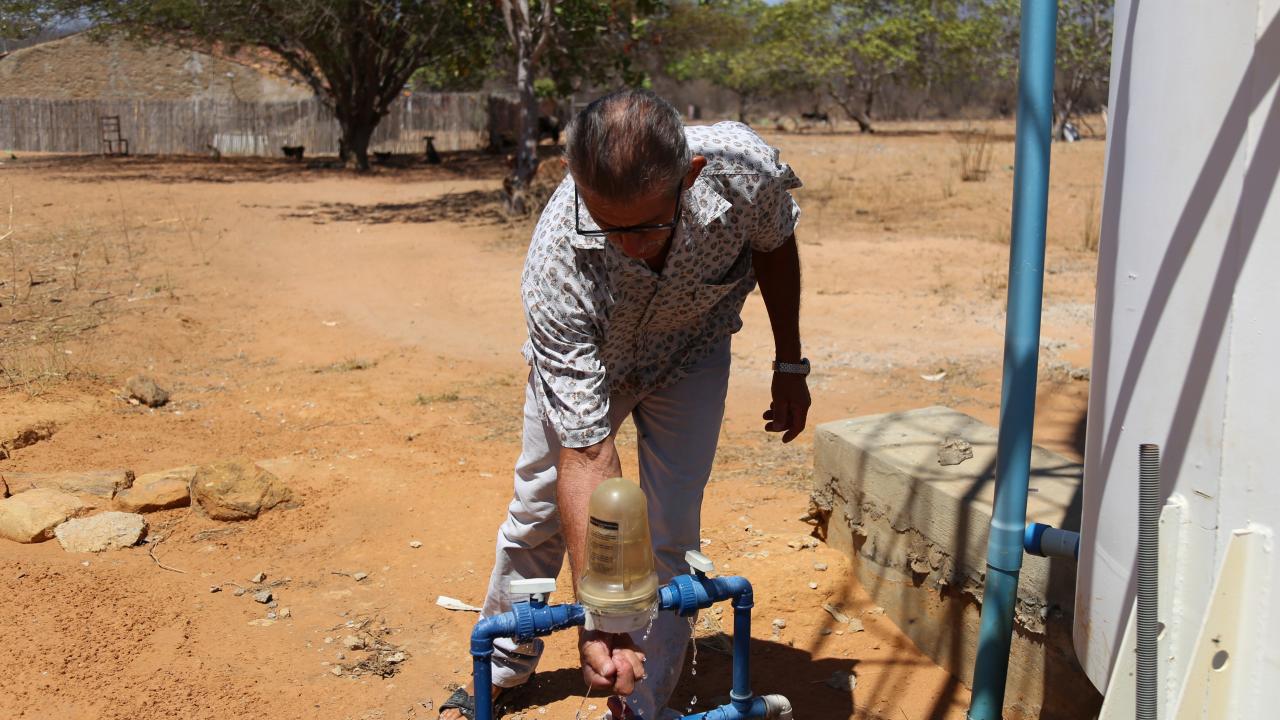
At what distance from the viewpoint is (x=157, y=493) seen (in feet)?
13.9

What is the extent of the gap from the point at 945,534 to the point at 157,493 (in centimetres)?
290

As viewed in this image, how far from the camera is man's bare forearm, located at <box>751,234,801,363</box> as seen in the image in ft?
8.87

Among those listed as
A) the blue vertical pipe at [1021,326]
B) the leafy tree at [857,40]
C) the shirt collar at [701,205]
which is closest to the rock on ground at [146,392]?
the shirt collar at [701,205]

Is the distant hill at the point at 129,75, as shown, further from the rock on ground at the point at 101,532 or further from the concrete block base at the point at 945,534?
the concrete block base at the point at 945,534

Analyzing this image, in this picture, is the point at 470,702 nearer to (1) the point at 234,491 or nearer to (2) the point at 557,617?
(2) the point at 557,617

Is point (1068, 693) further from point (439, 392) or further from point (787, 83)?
point (787, 83)

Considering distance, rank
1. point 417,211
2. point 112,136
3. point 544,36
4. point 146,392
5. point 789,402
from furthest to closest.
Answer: point 112,136, point 417,211, point 544,36, point 146,392, point 789,402

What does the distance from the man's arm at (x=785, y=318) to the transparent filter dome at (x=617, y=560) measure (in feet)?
2.98

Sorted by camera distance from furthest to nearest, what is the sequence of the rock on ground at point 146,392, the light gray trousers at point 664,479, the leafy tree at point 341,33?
the leafy tree at point 341,33, the rock on ground at point 146,392, the light gray trousers at point 664,479

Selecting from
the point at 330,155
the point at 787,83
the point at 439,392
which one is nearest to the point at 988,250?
the point at 439,392

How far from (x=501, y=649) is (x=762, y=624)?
3.38ft

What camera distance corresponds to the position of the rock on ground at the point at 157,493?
4.20 m

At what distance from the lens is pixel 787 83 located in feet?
115

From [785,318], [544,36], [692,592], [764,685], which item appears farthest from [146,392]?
[544,36]
